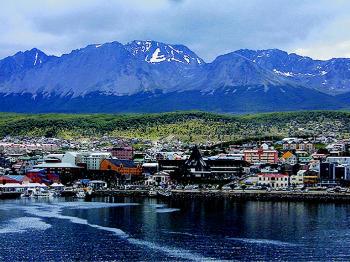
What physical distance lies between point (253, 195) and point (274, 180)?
29.3 ft

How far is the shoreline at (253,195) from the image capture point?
192 ft

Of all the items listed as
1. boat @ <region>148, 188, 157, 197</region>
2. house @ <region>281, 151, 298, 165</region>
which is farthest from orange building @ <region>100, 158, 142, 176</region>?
house @ <region>281, 151, 298, 165</region>

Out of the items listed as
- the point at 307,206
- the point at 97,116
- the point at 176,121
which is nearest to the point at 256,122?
the point at 176,121

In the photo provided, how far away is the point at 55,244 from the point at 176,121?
10390 cm

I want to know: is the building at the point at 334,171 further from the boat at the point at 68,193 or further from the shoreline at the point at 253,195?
the boat at the point at 68,193

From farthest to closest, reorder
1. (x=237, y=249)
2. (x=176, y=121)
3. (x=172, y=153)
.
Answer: (x=176, y=121)
(x=172, y=153)
(x=237, y=249)

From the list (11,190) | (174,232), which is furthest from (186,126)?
(174,232)

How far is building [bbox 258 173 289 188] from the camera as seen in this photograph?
69125mm

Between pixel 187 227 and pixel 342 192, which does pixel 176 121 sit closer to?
pixel 342 192

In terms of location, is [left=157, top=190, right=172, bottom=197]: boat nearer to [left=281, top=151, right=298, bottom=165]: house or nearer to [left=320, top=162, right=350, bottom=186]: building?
[left=320, top=162, right=350, bottom=186]: building

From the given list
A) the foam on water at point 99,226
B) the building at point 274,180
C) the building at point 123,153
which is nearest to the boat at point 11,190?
the foam on water at point 99,226

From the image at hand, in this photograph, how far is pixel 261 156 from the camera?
84.3 metres

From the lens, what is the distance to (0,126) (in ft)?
463

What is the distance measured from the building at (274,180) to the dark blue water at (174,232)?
48.7ft
